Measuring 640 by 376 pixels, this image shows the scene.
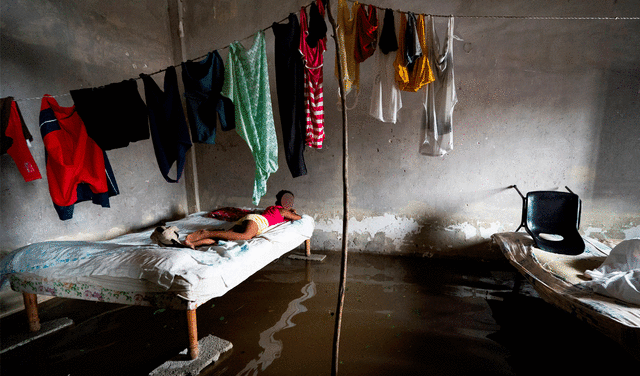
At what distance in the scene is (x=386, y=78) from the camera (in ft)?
8.68

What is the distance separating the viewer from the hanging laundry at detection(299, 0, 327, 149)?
2373mm

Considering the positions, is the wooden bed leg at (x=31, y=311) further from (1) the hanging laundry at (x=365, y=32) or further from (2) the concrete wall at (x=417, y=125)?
(1) the hanging laundry at (x=365, y=32)

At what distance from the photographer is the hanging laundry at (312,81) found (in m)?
2.37

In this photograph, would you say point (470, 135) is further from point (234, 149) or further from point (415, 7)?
point (234, 149)

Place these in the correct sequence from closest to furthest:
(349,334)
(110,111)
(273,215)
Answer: (349,334), (110,111), (273,215)

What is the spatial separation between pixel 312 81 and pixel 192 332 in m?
2.00

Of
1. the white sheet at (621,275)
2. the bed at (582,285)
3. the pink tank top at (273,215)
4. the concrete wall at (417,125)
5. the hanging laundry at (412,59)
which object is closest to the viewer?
the bed at (582,285)

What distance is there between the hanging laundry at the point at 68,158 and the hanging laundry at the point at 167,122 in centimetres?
54

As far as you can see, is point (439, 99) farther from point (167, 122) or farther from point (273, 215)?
point (167, 122)

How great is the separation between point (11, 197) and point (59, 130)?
0.77 m

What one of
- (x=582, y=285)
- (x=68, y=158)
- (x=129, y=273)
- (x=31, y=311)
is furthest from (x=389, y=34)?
(x=31, y=311)

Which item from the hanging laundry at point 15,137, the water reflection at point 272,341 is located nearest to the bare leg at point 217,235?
the water reflection at point 272,341

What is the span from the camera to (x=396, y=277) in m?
3.36

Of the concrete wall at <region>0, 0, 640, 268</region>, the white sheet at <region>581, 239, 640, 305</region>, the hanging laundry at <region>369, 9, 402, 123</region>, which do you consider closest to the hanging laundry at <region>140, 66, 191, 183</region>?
the concrete wall at <region>0, 0, 640, 268</region>
